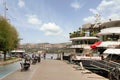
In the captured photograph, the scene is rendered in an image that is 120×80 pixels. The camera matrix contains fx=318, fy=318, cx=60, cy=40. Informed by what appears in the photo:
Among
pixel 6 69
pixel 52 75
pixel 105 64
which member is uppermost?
pixel 105 64

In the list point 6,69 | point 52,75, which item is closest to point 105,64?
point 52,75

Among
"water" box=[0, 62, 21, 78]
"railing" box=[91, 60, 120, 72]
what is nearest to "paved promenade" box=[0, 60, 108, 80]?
"water" box=[0, 62, 21, 78]

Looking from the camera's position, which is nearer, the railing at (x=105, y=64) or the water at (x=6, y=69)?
the railing at (x=105, y=64)

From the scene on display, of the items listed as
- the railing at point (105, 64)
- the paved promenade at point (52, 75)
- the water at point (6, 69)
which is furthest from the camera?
the water at point (6, 69)

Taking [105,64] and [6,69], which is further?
[6,69]

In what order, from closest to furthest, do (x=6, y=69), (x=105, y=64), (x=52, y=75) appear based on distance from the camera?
(x=52, y=75), (x=105, y=64), (x=6, y=69)

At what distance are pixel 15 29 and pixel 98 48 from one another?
28661 mm

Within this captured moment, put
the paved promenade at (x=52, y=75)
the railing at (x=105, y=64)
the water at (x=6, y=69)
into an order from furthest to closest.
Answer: the water at (x=6, y=69) < the railing at (x=105, y=64) < the paved promenade at (x=52, y=75)

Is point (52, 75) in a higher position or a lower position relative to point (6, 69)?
lower

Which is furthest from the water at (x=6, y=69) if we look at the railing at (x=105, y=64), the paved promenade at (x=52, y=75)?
the railing at (x=105, y=64)

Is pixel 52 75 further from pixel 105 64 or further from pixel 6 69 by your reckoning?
pixel 6 69

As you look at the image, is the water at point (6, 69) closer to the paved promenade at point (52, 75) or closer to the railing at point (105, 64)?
the paved promenade at point (52, 75)

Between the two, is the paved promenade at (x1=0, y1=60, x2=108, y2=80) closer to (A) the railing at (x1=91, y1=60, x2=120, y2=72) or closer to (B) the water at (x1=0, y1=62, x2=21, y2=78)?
(B) the water at (x1=0, y1=62, x2=21, y2=78)

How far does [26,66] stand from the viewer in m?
A: 32.7
